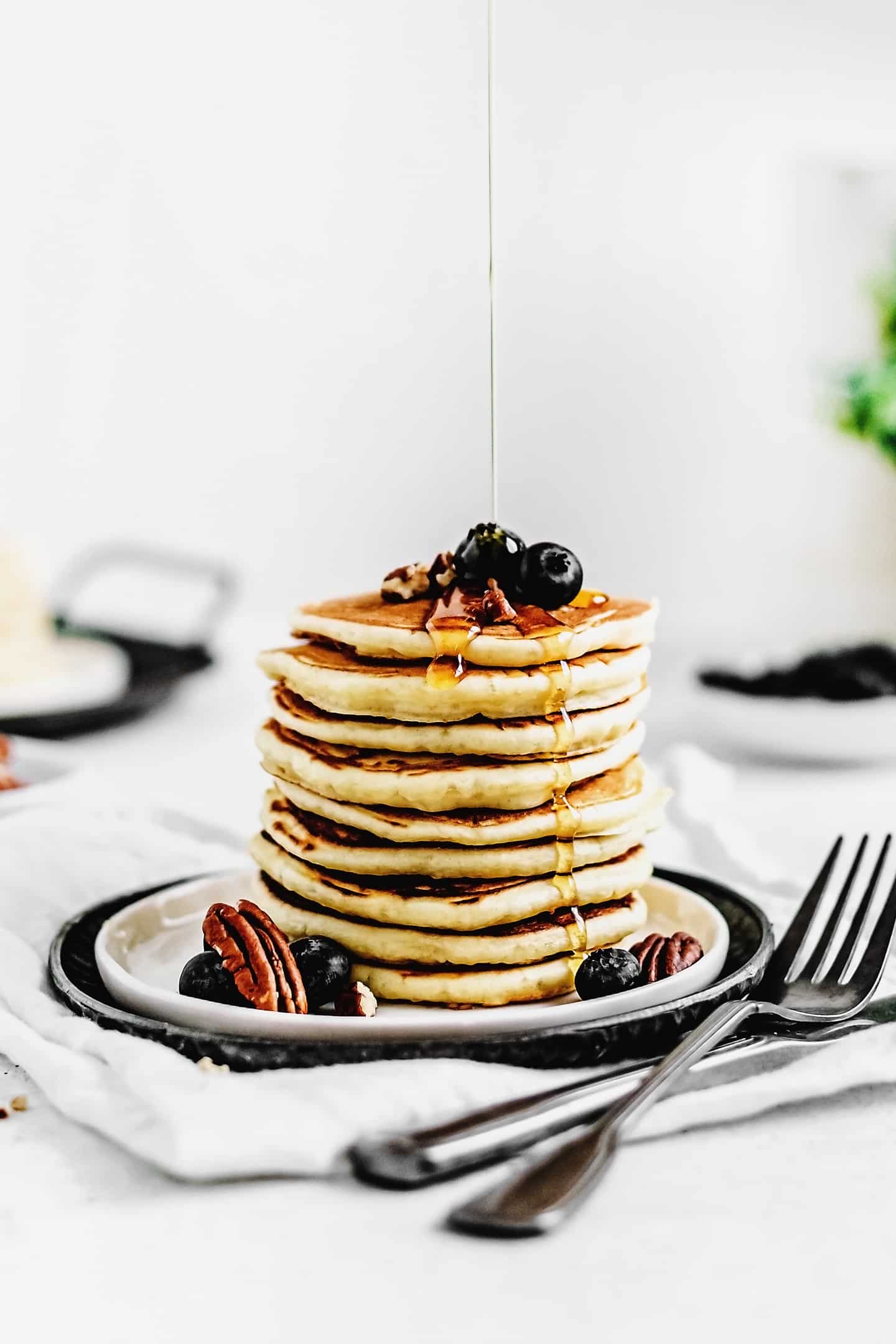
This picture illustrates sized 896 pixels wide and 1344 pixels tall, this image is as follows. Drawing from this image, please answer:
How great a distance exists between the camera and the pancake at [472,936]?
4.34 ft

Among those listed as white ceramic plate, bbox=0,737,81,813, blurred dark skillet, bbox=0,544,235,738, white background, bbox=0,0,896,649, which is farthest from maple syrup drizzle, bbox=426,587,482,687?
white background, bbox=0,0,896,649

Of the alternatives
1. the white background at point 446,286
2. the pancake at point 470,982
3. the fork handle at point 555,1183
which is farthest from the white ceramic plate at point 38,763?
the white background at point 446,286

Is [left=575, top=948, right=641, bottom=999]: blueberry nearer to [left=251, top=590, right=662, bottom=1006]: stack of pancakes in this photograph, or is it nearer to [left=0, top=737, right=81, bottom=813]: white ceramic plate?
[left=251, top=590, right=662, bottom=1006]: stack of pancakes

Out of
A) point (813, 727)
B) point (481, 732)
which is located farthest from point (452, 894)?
point (813, 727)

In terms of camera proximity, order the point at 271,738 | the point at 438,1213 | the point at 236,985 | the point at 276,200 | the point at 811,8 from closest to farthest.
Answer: the point at 438,1213, the point at 236,985, the point at 271,738, the point at 811,8, the point at 276,200

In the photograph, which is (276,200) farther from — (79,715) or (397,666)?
(397,666)

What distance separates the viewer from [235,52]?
15.5 ft

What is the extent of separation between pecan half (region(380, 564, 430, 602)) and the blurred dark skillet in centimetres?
152

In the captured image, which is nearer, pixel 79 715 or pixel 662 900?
pixel 662 900

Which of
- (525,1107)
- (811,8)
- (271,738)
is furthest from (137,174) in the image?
(525,1107)

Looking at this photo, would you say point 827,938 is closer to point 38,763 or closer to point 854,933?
point 854,933

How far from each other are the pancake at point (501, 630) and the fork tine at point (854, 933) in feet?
1.17

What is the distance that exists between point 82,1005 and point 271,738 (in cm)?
33

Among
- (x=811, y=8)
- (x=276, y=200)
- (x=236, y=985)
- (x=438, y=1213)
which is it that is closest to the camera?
(x=438, y=1213)
